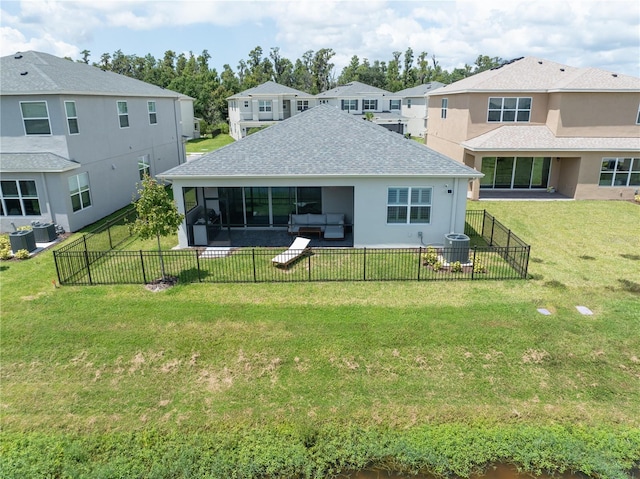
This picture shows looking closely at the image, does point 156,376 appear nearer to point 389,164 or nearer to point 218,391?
point 218,391

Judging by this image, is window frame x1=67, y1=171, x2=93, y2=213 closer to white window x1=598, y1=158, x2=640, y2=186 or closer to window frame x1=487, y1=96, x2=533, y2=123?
window frame x1=487, y1=96, x2=533, y2=123

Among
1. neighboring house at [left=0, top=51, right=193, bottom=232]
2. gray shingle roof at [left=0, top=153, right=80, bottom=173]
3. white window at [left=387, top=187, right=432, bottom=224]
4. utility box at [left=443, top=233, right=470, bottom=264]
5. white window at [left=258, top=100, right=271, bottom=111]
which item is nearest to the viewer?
utility box at [left=443, top=233, right=470, bottom=264]

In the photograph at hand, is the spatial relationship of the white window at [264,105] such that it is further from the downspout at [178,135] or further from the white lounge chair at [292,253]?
the white lounge chair at [292,253]

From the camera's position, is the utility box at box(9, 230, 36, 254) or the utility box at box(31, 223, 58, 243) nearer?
the utility box at box(9, 230, 36, 254)

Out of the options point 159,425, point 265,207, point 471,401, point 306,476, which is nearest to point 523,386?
point 471,401

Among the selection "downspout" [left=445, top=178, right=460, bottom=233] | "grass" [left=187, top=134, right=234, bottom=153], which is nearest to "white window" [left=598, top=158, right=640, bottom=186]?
"downspout" [left=445, top=178, right=460, bottom=233]
